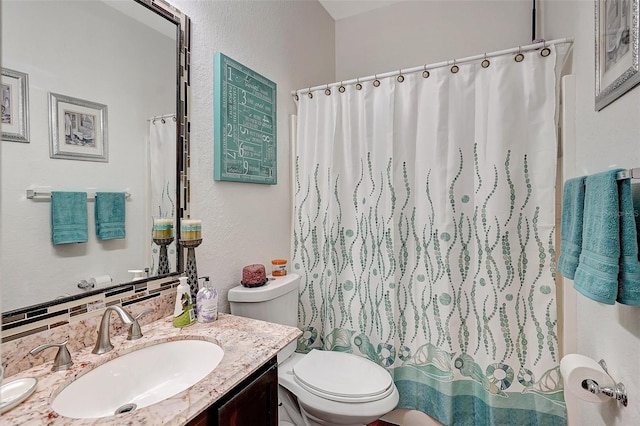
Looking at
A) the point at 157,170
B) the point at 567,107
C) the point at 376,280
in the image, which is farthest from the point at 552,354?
the point at 157,170

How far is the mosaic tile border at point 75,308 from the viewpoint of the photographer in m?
0.92

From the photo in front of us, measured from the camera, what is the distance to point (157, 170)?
1285 millimetres

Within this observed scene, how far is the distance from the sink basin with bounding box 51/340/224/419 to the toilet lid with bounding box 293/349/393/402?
1.87 feet

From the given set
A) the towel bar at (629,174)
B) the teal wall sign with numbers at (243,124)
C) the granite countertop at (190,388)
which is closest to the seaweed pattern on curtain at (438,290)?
the teal wall sign with numbers at (243,124)

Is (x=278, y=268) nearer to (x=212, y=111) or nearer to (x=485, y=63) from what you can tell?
(x=212, y=111)

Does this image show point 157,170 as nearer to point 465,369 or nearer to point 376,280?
point 376,280

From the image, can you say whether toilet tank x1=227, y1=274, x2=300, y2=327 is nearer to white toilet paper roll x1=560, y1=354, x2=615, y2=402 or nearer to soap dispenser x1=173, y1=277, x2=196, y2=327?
soap dispenser x1=173, y1=277, x2=196, y2=327

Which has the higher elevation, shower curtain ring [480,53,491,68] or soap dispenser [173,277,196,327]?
shower curtain ring [480,53,491,68]

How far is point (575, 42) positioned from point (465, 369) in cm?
156

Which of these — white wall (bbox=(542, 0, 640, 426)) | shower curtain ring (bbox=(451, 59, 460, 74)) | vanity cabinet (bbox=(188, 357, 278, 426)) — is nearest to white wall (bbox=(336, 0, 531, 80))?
white wall (bbox=(542, 0, 640, 426))

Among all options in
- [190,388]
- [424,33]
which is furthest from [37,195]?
[424,33]

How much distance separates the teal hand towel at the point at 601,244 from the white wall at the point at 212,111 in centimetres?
135

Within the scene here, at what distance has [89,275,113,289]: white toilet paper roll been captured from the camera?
1.09 meters

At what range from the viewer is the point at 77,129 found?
1.04 metres
